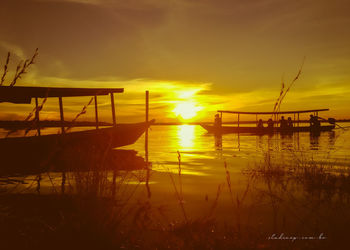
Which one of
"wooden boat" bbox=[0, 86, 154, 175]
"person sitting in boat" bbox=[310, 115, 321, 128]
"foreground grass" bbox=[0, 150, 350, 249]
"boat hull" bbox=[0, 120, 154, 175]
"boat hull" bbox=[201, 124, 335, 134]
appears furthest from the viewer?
"boat hull" bbox=[201, 124, 335, 134]

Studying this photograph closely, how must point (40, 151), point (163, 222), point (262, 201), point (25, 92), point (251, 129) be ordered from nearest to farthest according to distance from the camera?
point (163, 222) → point (262, 201) → point (25, 92) → point (40, 151) → point (251, 129)

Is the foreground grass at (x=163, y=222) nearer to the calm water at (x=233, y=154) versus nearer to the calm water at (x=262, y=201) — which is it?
the calm water at (x=262, y=201)

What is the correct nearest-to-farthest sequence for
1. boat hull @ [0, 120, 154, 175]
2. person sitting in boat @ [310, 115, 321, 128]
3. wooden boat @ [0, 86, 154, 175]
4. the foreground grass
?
the foreground grass → boat hull @ [0, 120, 154, 175] → wooden boat @ [0, 86, 154, 175] → person sitting in boat @ [310, 115, 321, 128]

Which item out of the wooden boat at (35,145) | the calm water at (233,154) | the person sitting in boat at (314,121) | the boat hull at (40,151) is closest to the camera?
the boat hull at (40,151)

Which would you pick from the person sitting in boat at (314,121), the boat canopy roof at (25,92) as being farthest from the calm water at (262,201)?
the person sitting in boat at (314,121)

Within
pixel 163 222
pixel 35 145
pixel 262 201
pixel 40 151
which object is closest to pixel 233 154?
pixel 40 151

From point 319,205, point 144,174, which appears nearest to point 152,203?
point 319,205

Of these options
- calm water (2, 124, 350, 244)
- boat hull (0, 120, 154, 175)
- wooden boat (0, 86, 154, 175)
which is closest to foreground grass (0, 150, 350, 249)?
calm water (2, 124, 350, 244)

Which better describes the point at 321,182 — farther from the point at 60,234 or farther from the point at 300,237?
the point at 60,234

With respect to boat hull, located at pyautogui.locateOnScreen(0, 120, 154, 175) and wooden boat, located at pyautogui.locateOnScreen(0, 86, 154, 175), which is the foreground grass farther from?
wooden boat, located at pyautogui.locateOnScreen(0, 86, 154, 175)

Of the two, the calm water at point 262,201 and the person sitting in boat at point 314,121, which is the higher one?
the person sitting in boat at point 314,121

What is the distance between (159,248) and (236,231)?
1291mm

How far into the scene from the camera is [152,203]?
6.16 meters

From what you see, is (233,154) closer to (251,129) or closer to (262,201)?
(262,201)
